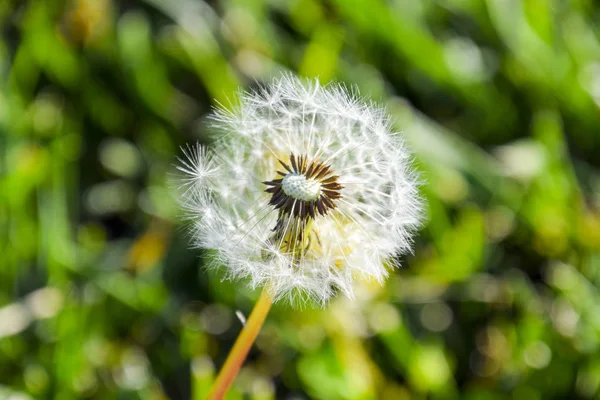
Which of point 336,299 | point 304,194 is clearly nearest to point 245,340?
point 304,194

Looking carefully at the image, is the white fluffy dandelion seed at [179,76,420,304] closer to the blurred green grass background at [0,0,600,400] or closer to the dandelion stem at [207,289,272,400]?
the dandelion stem at [207,289,272,400]

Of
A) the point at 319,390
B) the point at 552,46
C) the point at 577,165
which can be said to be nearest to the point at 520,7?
the point at 552,46

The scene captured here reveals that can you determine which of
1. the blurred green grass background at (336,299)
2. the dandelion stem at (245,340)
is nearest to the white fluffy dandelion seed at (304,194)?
the dandelion stem at (245,340)

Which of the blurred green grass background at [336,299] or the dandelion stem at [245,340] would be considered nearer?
the dandelion stem at [245,340]

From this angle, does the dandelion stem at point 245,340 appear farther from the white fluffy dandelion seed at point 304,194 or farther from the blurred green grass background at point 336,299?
the blurred green grass background at point 336,299

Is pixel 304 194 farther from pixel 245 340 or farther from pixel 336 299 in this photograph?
pixel 336 299
